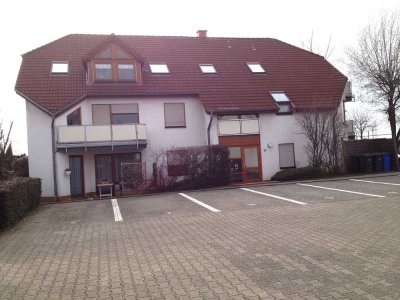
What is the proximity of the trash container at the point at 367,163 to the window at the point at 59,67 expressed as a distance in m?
17.6

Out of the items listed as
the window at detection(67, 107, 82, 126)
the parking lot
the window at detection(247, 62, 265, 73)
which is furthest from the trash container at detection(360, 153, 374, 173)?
the window at detection(67, 107, 82, 126)

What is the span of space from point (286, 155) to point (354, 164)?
4022 millimetres

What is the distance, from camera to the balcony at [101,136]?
2108cm

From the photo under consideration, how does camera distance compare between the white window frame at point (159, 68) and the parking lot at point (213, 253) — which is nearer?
the parking lot at point (213, 253)

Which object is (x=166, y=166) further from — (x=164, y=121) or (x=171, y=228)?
(x=171, y=228)

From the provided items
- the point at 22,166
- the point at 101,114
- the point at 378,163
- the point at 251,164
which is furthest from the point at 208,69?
the point at 22,166

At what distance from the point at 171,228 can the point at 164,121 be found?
14258mm

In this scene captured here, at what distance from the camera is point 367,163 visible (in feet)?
79.7

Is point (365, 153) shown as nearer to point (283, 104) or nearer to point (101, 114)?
point (283, 104)

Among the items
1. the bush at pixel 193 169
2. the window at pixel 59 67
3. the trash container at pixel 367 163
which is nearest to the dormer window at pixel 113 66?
the window at pixel 59 67

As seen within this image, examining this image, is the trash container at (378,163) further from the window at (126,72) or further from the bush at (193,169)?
the window at (126,72)

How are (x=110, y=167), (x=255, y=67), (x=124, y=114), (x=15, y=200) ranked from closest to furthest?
(x=15, y=200) < (x=110, y=167) < (x=124, y=114) < (x=255, y=67)

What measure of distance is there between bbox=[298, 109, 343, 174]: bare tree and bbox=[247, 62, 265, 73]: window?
505cm

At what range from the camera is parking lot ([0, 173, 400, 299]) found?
5.37 metres
